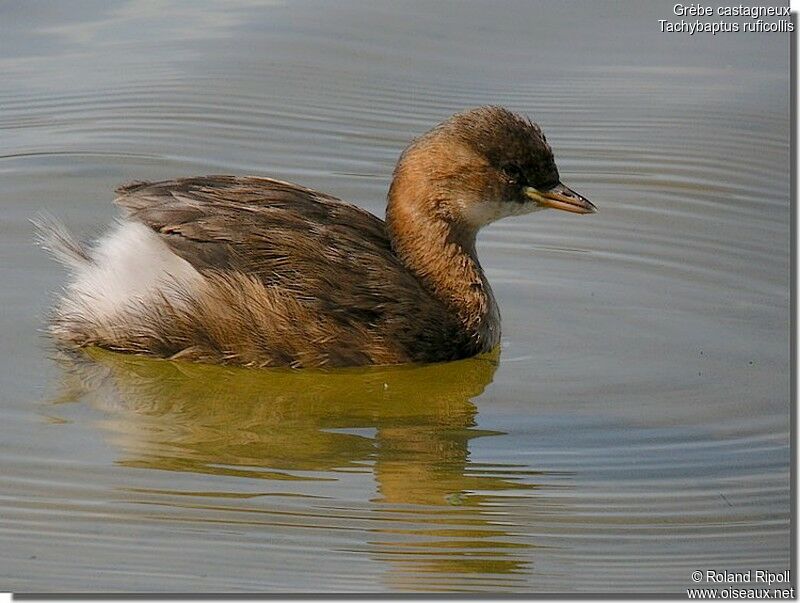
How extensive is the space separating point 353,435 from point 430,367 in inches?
33.1

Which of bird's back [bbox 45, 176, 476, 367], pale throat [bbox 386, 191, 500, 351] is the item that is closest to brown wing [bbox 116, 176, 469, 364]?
bird's back [bbox 45, 176, 476, 367]

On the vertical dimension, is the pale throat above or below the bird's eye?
below

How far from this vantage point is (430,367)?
22.4 feet

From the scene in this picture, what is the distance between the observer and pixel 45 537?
16.9 feet

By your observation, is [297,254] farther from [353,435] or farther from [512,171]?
[512,171]

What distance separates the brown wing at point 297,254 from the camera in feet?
21.4

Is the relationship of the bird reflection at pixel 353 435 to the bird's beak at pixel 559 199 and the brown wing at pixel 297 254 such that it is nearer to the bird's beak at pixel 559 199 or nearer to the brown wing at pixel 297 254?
the brown wing at pixel 297 254

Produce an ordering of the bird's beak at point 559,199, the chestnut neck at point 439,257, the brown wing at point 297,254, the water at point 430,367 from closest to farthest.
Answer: the water at point 430,367 < the brown wing at point 297,254 < the chestnut neck at point 439,257 < the bird's beak at point 559,199

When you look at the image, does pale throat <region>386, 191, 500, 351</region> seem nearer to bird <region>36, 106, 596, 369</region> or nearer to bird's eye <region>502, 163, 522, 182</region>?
bird <region>36, 106, 596, 369</region>

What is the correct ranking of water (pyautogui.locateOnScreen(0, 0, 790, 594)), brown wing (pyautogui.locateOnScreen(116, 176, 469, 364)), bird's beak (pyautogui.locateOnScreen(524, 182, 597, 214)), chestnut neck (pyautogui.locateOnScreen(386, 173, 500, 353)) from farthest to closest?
1. bird's beak (pyautogui.locateOnScreen(524, 182, 597, 214))
2. chestnut neck (pyautogui.locateOnScreen(386, 173, 500, 353))
3. brown wing (pyautogui.locateOnScreen(116, 176, 469, 364))
4. water (pyautogui.locateOnScreen(0, 0, 790, 594))

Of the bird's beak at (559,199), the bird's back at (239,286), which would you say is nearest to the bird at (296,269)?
the bird's back at (239,286)

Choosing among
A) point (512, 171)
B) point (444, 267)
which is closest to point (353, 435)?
point (444, 267)

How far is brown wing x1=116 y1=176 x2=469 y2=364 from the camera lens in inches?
256

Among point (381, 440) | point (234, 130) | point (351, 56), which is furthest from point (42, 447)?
point (351, 56)
